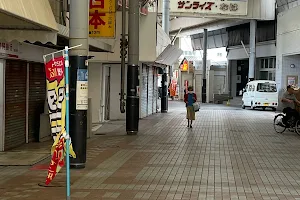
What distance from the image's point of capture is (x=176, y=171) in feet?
32.2

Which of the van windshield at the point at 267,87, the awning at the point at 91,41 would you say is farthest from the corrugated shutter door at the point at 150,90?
the awning at the point at 91,41

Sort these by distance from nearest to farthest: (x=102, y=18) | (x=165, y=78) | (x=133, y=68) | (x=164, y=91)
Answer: (x=102, y=18), (x=133, y=68), (x=165, y=78), (x=164, y=91)

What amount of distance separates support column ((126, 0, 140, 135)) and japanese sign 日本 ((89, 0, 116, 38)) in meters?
1.66

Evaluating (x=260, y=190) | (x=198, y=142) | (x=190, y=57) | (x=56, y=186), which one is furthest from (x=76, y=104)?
(x=190, y=57)


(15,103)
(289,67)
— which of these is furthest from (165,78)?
(15,103)

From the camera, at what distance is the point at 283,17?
32.5 meters

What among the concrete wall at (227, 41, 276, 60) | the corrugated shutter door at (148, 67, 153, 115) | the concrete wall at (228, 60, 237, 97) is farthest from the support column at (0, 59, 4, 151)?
the concrete wall at (228, 60, 237, 97)

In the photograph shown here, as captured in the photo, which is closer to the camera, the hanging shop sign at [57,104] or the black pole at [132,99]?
the hanging shop sign at [57,104]

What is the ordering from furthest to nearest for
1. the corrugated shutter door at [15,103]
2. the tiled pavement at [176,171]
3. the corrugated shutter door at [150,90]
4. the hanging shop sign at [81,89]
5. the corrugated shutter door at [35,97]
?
the corrugated shutter door at [150,90] < the corrugated shutter door at [35,97] < the corrugated shutter door at [15,103] < the hanging shop sign at [81,89] < the tiled pavement at [176,171]

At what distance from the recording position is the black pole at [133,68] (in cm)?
1605

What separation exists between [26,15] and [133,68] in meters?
8.01

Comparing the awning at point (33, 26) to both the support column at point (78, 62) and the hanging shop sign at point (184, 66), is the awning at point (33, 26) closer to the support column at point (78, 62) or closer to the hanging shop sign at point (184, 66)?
the support column at point (78, 62)

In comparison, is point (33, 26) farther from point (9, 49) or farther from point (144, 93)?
point (144, 93)

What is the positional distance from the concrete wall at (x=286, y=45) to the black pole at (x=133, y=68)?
17.2 m
